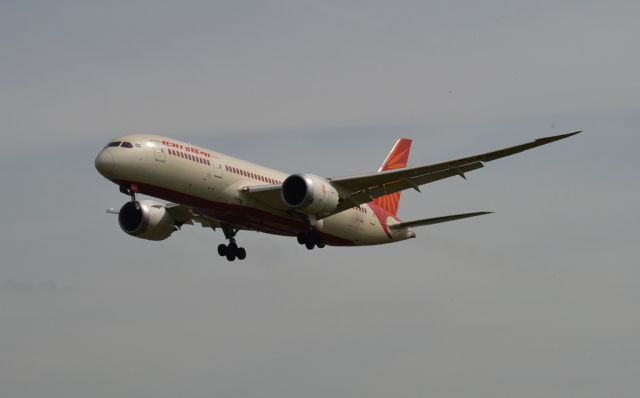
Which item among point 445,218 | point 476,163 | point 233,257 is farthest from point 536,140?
point 233,257

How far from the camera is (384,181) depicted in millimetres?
51750

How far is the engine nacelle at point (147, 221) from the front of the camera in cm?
5666

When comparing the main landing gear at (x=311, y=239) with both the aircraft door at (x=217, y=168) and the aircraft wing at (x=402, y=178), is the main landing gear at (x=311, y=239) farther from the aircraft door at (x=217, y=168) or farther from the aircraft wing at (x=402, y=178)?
the aircraft door at (x=217, y=168)

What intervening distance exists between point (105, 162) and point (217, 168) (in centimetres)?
500

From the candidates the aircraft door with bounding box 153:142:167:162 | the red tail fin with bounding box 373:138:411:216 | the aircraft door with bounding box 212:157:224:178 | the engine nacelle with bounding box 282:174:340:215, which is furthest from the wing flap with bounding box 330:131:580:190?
the red tail fin with bounding box 373:138:411:216

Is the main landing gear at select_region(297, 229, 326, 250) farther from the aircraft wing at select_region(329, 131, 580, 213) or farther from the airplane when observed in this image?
the aircraft wing at select_region(329, 131, 580, 213)

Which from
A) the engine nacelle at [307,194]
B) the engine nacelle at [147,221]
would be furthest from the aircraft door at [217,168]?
the engine nacelle at [147,221]

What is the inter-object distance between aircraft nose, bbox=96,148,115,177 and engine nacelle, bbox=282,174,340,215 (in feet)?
24.9

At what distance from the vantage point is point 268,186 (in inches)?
2031

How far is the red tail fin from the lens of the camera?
6209 cm

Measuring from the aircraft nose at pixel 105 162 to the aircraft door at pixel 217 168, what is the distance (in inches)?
181

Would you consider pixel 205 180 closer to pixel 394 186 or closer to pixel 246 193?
pixel 246 193

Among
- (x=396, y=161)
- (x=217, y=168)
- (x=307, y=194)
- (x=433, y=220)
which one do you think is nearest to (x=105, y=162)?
(x=217, y=168)

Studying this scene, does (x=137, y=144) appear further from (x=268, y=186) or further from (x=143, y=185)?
(x=268, y=186)
